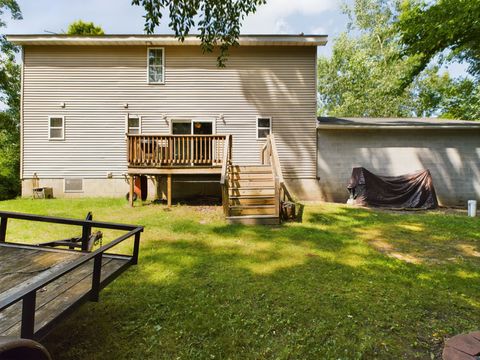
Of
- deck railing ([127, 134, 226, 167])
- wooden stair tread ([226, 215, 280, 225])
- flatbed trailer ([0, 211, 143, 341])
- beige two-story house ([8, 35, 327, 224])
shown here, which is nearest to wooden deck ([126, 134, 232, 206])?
deck railing ([127, 134, 226, 167])

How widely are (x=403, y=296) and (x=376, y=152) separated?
343 inches

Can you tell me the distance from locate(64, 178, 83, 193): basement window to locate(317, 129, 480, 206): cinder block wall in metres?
9.47

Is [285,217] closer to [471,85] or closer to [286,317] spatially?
[286,317]

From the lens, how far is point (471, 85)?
19.9m

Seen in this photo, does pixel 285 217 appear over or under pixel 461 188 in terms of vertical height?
under

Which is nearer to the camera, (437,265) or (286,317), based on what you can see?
(286,317)

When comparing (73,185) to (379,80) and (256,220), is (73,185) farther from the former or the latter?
(379,80)

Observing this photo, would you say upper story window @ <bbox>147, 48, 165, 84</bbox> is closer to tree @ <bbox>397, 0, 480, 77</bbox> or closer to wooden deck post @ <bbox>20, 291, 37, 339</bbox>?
tree @ <bbox>397, 0, 480, 77</bbox>

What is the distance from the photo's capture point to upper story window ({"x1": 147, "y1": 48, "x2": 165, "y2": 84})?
10.8m

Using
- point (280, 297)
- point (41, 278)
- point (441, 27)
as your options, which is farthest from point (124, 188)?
point (441, 27)

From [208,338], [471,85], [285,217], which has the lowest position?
[208,338]

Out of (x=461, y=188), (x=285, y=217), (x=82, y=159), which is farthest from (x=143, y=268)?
(x=461, y=188)

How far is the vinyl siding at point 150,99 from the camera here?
34.8 ft

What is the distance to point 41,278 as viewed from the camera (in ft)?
5.57
